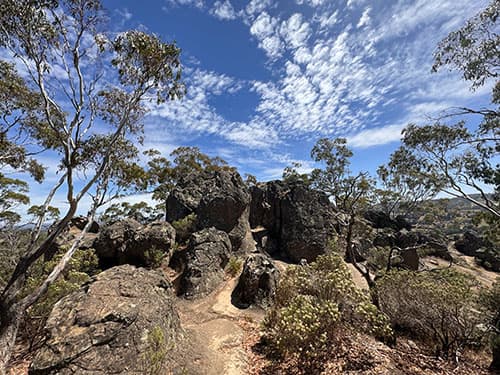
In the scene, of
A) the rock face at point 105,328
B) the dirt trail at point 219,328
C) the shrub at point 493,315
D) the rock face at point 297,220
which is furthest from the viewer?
the rock face at point 297,220

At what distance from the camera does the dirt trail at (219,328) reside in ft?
22.3

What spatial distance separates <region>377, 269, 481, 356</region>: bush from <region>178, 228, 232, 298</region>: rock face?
8.36m

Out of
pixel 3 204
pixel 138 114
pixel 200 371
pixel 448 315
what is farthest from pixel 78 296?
pixel 3 204

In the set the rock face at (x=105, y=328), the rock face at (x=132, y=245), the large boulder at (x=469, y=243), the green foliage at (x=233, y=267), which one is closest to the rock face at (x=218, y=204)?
the rock face at (x=132, y=245)

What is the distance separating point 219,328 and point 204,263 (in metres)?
4.37

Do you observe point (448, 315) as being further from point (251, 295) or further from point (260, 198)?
point (260, 198)

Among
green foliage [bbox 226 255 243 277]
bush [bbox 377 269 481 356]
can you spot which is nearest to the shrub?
bush [bbox 377 269 481 356]

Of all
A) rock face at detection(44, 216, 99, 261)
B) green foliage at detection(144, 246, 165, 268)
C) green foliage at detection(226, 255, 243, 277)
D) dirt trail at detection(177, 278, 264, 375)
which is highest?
rock face at detection(44, 216, 99, 261)

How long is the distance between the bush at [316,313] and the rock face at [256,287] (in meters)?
2.40

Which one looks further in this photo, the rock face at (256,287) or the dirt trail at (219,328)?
the rock face at (256,287)

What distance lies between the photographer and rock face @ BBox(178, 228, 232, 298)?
39.4 ft

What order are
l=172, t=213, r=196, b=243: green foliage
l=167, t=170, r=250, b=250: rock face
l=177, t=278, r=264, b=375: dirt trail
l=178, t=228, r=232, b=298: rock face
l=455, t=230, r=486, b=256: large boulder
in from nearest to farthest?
1. l=177, t=278, r=264, b=375: dirt trail
2. l=178, t=228, r=232, b=298: rock face
3. l=172, t=213, r=196, b=243: green foliage
4. l=167, t=170, r=250, b=250: rock face
5. l=455, t=230, r=486, b=256: large boulder

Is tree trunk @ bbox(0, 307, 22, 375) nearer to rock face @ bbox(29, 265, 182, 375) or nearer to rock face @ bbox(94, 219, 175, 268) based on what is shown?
rock face @ bbox(29, 265, 182, 375)

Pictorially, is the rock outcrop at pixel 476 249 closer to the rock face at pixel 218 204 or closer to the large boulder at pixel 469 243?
the large boulder at pixel 469 243
